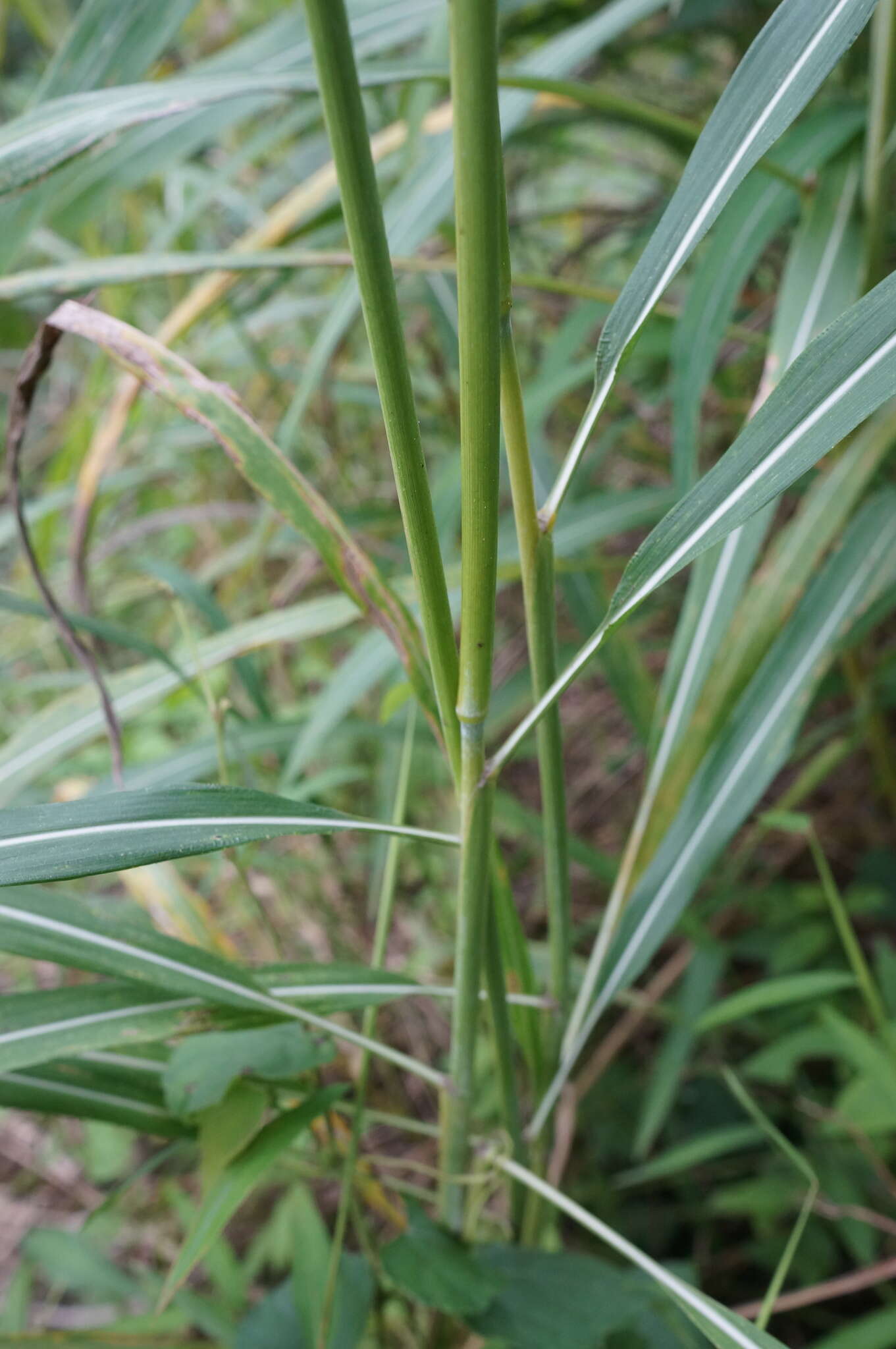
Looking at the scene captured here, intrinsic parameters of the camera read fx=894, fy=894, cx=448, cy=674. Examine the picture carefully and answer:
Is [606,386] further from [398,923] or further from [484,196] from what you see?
[398,923]

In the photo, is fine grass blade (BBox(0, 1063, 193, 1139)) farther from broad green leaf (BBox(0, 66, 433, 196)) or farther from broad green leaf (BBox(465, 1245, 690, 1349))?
broad green leaf (BBox(0, 66, 433, 196))

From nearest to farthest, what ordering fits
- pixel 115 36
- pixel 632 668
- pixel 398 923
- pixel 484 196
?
pixel 484 196 < pixel 115 36 < pixel 632 668 < pixel 398 923

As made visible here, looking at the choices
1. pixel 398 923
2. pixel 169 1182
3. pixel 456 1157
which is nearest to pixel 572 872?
pixel 398 923

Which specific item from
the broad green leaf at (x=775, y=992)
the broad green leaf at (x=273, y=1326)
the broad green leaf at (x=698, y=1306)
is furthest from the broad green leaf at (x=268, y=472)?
the broad green leaf at (x=273, y=1326)

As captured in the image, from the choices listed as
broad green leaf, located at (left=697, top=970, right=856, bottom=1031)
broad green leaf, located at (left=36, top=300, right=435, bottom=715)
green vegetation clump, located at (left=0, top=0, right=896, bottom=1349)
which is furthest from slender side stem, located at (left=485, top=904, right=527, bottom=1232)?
→ broad green leaf, located at (left=697, top=970, right=856, bottom=1031)

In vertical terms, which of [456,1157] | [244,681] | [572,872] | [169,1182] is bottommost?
[169,1182]

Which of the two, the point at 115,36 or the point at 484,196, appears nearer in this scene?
the point at 484,196

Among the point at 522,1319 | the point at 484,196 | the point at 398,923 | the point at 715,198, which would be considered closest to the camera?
the point at 484,196

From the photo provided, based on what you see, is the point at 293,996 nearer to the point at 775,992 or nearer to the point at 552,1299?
the point at 552,1299
